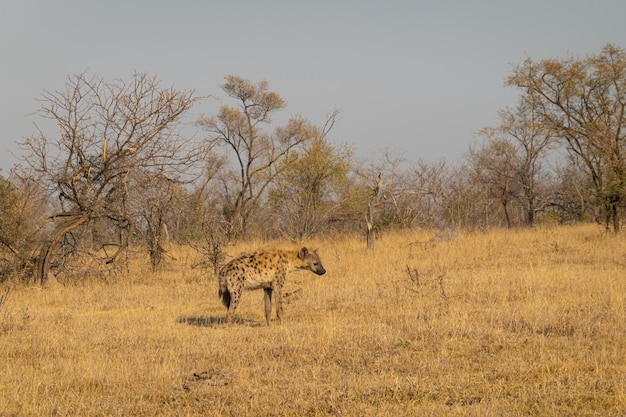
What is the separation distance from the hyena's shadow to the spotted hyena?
0.19 metres

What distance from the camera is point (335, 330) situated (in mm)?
8570

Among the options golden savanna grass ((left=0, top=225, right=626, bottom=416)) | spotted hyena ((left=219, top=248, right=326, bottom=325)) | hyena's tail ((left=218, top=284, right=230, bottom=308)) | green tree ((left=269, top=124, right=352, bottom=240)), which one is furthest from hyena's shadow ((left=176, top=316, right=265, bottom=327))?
green tree ((left=269, top=124, right=352, bottom=240))

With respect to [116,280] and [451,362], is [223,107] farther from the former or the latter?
[451,362]

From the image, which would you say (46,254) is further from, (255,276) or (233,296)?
(255,276)

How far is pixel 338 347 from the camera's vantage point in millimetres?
7777

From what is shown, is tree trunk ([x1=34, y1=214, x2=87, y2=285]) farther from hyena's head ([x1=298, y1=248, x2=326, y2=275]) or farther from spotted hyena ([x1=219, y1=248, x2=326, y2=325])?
hyena's head ([x1=298, y1=248, x2=326, y2=275])

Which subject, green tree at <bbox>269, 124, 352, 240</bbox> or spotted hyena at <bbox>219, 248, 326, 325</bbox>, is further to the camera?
green tree at <bbox>269, 124, 352, 240</bbox>

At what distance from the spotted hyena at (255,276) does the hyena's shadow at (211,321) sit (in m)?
0.19

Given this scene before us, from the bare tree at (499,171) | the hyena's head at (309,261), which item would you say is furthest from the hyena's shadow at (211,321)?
the bare tree at (499,171)

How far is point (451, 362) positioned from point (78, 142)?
10331mm

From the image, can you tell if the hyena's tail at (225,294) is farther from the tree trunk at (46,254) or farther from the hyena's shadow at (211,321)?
the tree trunk at (46,254)

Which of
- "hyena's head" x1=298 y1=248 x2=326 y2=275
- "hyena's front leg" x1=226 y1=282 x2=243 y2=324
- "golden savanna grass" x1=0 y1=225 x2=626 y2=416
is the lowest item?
"golden savanna grass" x1=0 y1=225 x2=626 y2=416

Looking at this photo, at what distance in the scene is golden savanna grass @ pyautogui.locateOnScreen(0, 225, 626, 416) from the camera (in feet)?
18.9

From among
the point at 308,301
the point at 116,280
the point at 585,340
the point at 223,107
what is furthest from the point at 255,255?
the point at 223,107
